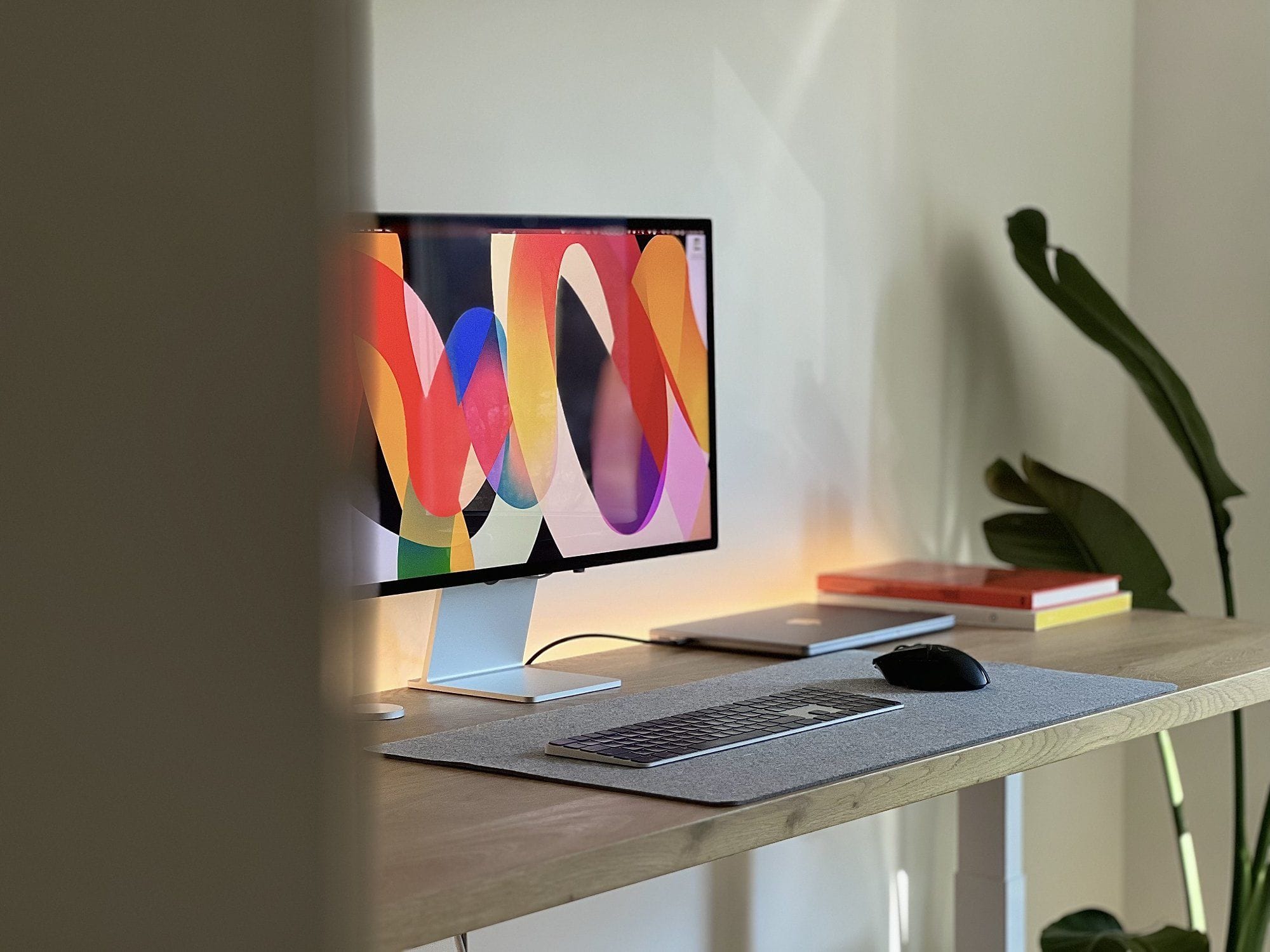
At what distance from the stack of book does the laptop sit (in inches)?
1.1

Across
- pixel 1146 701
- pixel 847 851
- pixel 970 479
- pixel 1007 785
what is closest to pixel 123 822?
pixel 1146 701

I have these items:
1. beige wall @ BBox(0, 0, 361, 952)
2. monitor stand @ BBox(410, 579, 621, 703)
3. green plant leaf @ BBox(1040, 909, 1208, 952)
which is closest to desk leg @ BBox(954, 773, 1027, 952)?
green plant leaf @ BBox(1040, 909, 1208, 952)

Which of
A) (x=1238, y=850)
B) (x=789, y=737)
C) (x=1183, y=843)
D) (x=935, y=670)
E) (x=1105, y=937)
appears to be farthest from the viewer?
(x=1183, y=843)

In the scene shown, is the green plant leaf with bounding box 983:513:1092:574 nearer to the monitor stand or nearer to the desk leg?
the desk leg

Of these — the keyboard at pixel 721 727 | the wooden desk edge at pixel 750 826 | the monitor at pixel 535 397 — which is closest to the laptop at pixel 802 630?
the monitor at pixel 535 397

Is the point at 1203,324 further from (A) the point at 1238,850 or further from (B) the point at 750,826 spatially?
(B) the point at 750,826

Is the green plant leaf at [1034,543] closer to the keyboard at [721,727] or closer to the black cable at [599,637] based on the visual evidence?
the black cable at [599,637]

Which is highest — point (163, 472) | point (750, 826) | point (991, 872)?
point (163, 472)

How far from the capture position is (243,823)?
23 cm

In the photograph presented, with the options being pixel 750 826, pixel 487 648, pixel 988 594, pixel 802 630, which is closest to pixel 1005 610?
pixel 988 594

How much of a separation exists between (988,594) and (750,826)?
0.88 meters

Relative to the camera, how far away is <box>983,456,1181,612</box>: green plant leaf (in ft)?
6.71

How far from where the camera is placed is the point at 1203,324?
2.40m

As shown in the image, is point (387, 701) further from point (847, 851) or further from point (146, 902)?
point (146, 902)
